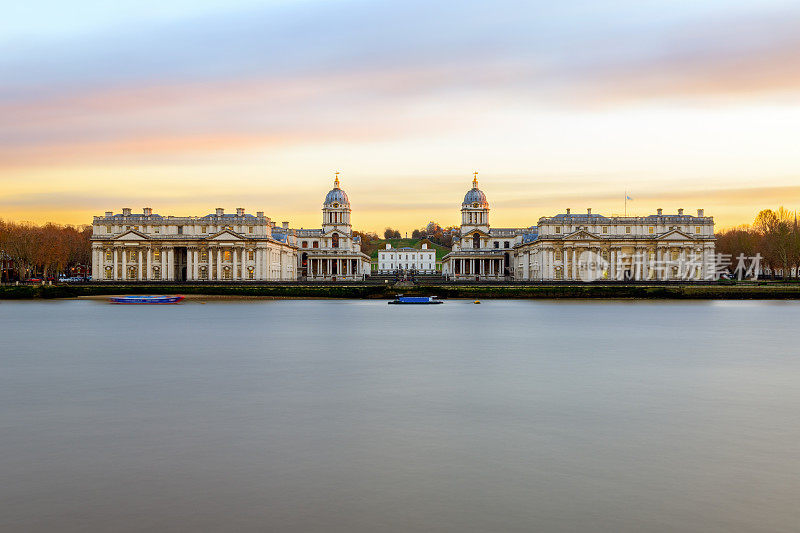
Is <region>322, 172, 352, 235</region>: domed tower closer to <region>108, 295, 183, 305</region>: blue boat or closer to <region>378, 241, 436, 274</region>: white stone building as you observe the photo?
<region>378, 241, 436, 274</region>: white stone building

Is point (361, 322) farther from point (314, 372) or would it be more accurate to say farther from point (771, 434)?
point (771, 434)

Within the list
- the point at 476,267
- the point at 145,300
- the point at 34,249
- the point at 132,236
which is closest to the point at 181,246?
the point at 132,236

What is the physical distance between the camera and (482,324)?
188ft

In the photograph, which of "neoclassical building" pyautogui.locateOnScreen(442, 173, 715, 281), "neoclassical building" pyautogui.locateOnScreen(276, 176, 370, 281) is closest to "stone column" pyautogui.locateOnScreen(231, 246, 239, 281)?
"neoclassical building" pyautogui.locateOnScreen(276, 176, 370, 281)

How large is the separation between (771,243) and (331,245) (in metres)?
83.2

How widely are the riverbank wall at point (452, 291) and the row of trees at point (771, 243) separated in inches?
821

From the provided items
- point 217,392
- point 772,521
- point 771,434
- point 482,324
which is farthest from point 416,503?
point 482,324

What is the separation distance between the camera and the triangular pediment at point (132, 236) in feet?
417

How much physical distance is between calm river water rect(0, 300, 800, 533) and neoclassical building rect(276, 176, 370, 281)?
112 m

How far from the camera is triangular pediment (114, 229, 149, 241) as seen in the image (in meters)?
127

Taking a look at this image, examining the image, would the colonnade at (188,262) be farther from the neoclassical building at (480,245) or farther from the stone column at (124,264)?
the neoclassical building at (480,245)

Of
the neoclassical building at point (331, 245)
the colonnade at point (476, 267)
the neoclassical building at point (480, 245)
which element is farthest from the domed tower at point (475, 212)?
the neoclassical building at point (331, 245)

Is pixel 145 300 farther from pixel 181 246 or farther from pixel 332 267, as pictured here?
pixel 332 267

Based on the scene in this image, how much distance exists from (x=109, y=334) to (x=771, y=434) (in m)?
40.5
